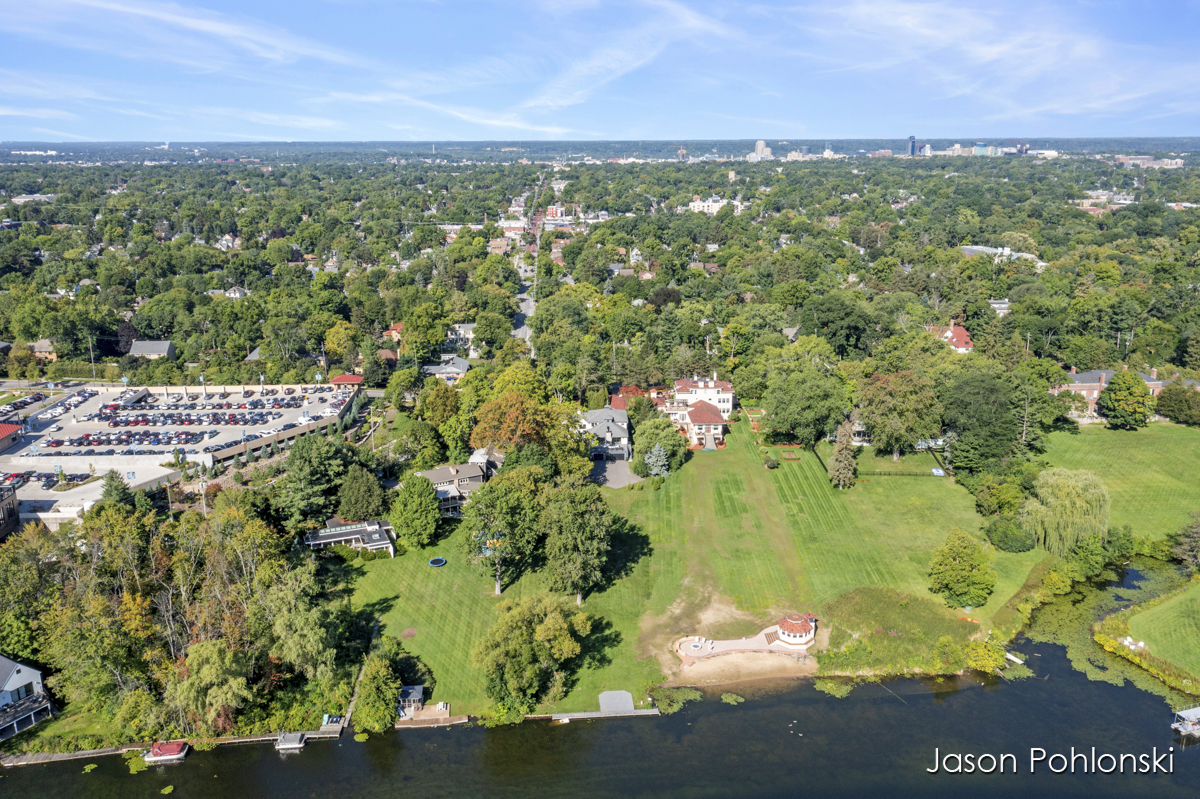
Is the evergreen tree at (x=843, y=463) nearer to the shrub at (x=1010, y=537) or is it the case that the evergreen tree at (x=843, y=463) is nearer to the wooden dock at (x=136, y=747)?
the shrub at (x=1010, y=537)

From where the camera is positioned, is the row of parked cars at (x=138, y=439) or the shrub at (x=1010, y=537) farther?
the row of parked cars at (x=138, y=439)

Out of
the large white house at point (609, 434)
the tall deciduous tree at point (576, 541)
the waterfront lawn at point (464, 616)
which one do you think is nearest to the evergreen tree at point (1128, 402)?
the large white house at point (609, 434)

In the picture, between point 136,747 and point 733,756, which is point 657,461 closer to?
point 733,756

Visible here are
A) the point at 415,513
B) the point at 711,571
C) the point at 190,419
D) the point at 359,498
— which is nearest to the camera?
the point at 711,571

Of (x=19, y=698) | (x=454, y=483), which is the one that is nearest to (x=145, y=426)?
(x=454, y=483)

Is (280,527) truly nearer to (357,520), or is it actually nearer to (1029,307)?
(357,520)

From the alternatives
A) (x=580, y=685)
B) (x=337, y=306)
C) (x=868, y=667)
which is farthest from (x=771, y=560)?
(x=337, y=306)
